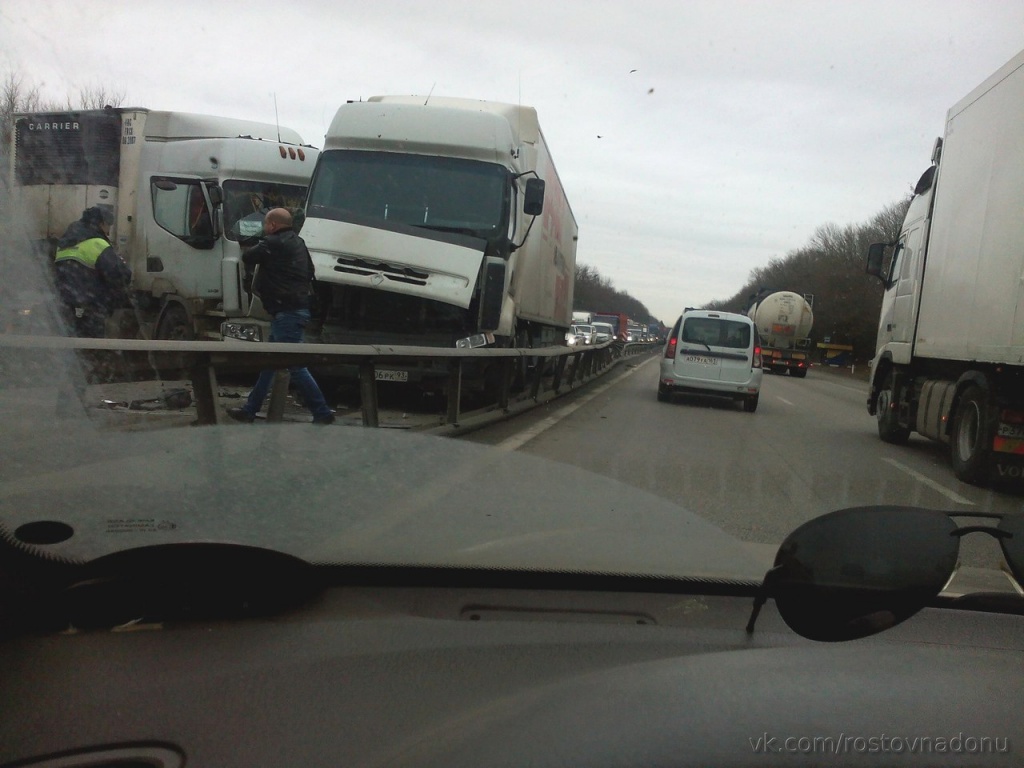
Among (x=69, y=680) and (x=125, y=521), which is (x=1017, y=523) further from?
(x=125, y=521)

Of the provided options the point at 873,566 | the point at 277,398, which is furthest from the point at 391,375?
the point at 873,566

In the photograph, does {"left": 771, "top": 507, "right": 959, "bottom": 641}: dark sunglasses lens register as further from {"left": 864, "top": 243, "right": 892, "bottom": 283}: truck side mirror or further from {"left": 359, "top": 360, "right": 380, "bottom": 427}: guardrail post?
{"left": 864, "top": 243, "right": 892, "bottom": 283}: truck side mirror

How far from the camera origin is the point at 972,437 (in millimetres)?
8836

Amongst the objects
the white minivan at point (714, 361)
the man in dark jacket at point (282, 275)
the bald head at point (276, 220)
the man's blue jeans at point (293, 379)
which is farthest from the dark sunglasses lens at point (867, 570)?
the white minivan at point (714, 361)

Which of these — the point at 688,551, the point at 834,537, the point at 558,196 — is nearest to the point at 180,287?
the point at 558,196

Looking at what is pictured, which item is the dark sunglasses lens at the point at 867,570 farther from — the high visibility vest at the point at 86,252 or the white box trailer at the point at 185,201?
the white box trailer at the point at 185,201

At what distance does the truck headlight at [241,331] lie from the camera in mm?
11422

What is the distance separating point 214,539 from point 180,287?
11.4 meters

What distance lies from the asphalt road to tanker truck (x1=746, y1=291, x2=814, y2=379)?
1186 inches

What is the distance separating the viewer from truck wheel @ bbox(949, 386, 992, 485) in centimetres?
825

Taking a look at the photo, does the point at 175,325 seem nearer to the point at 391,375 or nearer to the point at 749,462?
the point at 391,375

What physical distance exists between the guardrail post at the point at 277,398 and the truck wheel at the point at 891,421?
8537 mm

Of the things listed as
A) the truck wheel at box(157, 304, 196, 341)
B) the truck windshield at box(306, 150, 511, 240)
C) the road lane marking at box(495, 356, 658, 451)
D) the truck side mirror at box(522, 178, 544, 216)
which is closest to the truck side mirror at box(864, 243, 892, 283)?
the road lane marking at box(495, 356, 658, 451)

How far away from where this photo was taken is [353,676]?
2.34 meters
